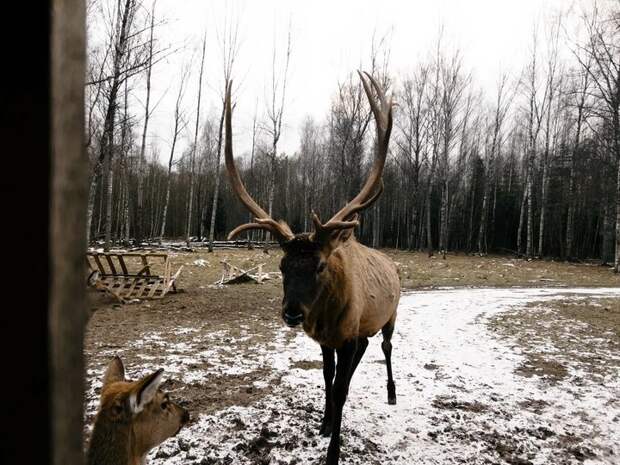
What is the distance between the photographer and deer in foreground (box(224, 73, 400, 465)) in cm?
341

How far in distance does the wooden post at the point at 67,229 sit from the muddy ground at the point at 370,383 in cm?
353

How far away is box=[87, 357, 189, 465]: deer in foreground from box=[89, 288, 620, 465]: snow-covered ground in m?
0.97

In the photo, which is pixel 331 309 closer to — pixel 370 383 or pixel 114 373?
pixel 114 373

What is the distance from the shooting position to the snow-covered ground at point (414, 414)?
3.76m

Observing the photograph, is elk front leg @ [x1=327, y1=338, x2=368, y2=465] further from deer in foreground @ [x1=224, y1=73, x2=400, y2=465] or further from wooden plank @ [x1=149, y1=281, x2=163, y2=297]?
wooden plank @ [x1=149, y1=281, x2=163, y2=297]

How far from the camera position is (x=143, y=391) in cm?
237

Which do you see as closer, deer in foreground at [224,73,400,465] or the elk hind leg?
deer in foreground at [224,73,400,465]

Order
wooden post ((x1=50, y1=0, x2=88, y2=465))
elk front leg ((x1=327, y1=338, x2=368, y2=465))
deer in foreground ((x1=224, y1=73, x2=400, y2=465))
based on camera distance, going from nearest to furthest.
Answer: wooden post ((x1=50, y1=0, x2=88, y2=465)), deer in foreground ((x1=224, y1=73, x2=400, y2=465)), elk front leg ((x1=327, y1=338, x2=368, y2=465))

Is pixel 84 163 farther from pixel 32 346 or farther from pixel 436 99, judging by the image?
pixel 436 99

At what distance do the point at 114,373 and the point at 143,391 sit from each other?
685 millimetres

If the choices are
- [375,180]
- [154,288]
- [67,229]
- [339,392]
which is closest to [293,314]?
[339,392]

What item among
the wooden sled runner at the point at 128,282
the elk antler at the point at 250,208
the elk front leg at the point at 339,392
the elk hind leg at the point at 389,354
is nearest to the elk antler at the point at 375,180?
the elk antler at the point at 250,208

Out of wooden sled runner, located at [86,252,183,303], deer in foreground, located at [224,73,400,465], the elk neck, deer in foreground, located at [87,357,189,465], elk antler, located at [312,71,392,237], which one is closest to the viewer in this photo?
deer in foreground, located at [87,357,189,465]

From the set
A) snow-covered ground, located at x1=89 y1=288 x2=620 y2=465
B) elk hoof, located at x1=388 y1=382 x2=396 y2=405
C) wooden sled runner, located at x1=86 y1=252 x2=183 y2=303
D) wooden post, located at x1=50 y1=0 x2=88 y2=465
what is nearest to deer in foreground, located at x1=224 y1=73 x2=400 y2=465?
snow-covered ground, located at x1=89 y1=288 x2=620 y2=465
